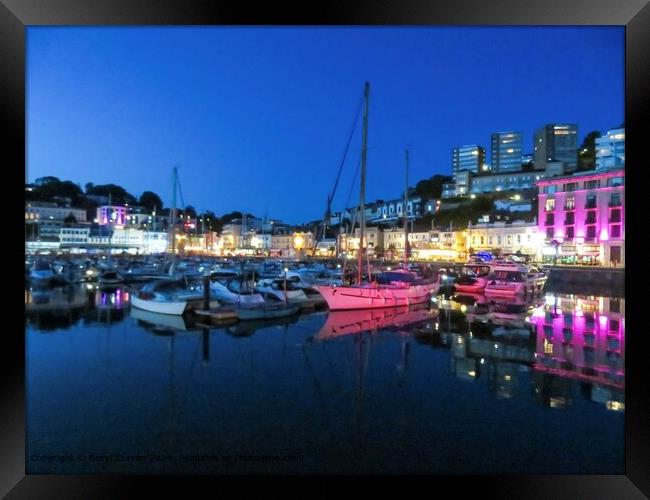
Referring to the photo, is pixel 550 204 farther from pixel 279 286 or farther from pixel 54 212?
pixel 54 212

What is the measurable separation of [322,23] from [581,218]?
51.0 feet

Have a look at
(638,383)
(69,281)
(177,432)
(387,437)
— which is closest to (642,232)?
(638,383)

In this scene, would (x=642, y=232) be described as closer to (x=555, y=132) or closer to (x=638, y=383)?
(x=638, y=383)

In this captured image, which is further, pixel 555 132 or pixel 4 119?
pixel 555 132

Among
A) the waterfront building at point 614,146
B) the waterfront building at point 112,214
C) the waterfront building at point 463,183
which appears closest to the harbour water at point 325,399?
the waterfront building at point 614,146

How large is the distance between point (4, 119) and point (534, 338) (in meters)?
7.33

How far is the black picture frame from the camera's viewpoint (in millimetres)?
2395

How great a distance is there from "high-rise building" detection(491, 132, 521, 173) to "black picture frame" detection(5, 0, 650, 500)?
114 ft

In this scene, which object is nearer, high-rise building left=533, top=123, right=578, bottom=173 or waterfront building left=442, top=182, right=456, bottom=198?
high-rise building left=533, top=123, right=578, bottom=173

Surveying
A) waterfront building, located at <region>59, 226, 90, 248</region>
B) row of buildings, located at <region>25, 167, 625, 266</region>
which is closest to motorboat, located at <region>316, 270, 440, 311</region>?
row of buildings, located at <region>25, 167, 625, 266</region>

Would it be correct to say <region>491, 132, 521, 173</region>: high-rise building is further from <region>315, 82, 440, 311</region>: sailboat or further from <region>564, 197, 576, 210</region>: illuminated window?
<region>315, 82, 440, 311</region>: sailboat

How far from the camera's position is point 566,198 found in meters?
16.2

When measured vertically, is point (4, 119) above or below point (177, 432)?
above

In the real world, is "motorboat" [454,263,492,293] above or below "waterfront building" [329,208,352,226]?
below
